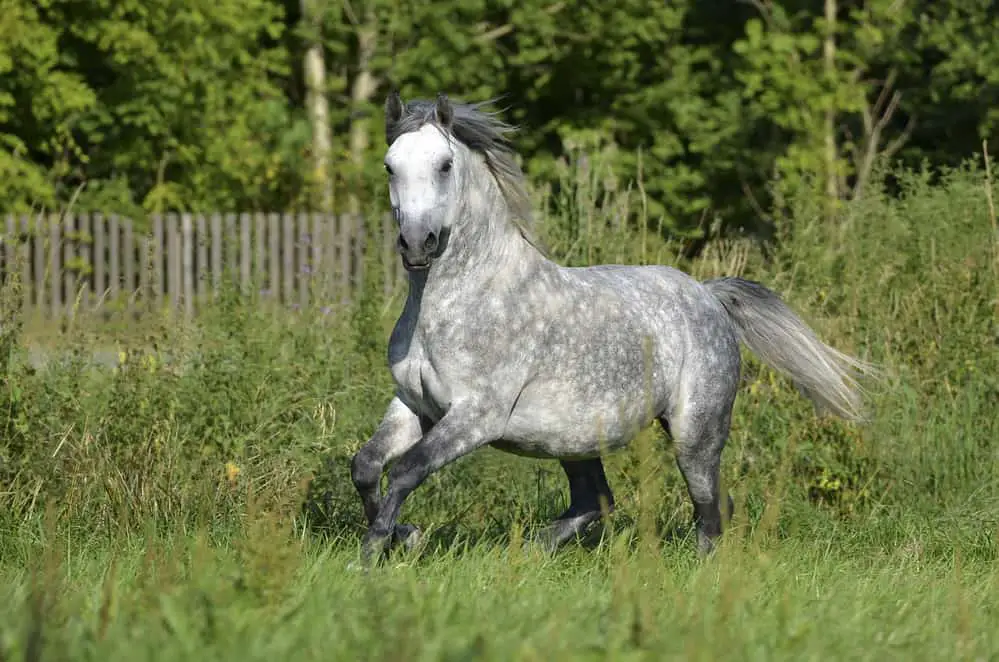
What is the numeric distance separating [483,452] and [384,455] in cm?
216

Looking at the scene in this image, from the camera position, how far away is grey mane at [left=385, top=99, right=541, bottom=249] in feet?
18.3

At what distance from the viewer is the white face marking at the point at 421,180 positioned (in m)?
5.27

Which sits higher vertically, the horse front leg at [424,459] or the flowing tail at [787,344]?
the flowing tail at [787,344]

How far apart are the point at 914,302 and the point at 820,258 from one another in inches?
24.9

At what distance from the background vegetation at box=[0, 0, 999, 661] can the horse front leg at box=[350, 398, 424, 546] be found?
0.43 feet

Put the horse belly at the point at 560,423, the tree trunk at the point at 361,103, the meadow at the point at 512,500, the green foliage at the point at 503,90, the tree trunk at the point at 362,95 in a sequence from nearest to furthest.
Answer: the meadow at the point at 512,500, the horse belly at the point at 560,423, the green foliage at the point at 503,90, the tree trunk at the point at 361,103, the tree trunk at the point at 362,95

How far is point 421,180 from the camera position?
534cm

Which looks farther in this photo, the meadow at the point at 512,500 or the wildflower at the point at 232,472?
the wildflower at the point at 232,472

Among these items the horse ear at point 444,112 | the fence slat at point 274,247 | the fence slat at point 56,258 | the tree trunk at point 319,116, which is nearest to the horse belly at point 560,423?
the horse ear at point 444,112

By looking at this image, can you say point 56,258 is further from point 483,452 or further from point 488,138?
point 488,138

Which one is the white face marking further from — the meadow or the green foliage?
the green foliage

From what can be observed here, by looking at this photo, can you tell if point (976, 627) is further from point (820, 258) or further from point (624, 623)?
point (820, 258)

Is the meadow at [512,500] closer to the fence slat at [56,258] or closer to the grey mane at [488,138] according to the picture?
the fence slat at [56,258]

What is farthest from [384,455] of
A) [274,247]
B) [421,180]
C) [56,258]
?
[56,258]
